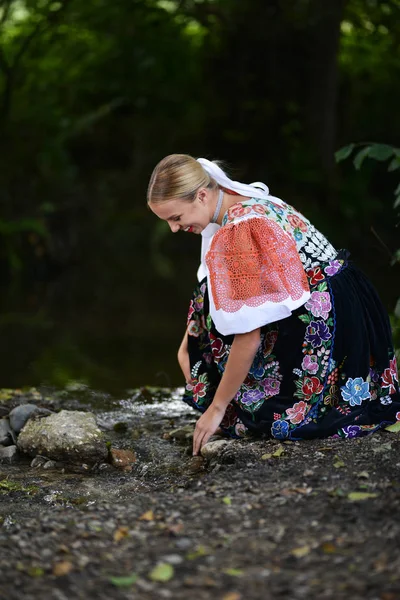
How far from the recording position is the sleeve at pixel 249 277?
9.86 ft

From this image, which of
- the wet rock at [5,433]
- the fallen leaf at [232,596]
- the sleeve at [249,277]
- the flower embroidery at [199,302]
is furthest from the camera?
the wet rock at [5,433]

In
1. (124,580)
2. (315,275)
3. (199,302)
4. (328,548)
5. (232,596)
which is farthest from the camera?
(199,302)

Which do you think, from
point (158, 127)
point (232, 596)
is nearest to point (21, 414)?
point (232, 596)

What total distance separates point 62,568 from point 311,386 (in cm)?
147

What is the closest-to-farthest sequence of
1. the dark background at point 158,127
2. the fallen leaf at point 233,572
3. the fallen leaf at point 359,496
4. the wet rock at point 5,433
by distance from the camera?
the fallen leaf at point 233,572
the fallen leaf at point 359,496
the wet rock at point 5,433
the dark background at point 158,127

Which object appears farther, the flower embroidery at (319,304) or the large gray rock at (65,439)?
the large gray rock at (65,439)

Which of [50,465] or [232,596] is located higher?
[232,596]

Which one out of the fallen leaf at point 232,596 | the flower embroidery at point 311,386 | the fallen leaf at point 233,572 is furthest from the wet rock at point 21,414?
the fallen leaf at point 232,596

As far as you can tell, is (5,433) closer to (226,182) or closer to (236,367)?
(236,367)

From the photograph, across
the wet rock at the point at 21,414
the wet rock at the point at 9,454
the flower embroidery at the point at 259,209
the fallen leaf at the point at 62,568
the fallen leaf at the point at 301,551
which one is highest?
the flower embroidery at the point at 259,209

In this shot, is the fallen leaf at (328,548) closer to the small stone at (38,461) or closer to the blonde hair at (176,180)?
the blonde hair at (176,180)

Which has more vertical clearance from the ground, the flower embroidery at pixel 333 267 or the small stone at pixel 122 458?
the flower embroidery at pixel 333 267

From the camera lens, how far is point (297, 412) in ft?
10.5

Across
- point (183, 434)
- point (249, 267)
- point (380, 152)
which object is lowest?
point (183, 434)
